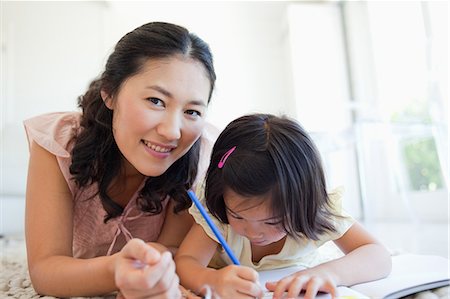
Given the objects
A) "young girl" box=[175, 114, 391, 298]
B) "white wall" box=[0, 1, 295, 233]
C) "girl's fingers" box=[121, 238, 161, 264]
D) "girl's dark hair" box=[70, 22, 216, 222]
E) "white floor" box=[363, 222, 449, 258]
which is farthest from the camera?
"white wall" box=[0, 1, 295, 233]

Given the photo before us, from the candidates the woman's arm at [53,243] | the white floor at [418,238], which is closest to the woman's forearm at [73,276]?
the woman's arm at [53,243]

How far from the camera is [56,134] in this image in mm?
810

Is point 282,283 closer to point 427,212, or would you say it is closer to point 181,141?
point 181,141

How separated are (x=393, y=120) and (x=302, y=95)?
60 centimetres

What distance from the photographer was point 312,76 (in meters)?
2.36

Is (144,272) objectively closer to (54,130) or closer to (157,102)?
(157,102)

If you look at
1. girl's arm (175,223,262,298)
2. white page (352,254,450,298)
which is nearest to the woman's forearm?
girl's arm (175,223,262,298)

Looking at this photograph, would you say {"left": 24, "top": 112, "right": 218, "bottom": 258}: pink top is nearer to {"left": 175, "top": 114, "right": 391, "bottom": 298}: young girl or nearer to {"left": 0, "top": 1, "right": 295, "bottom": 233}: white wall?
{"left": 175, "top": 114, "right": 391, "bottom": 298}: young girl

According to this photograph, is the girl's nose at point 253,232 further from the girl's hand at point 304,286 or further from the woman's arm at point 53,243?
the woman's arm at point 53,243

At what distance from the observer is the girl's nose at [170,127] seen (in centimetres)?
67

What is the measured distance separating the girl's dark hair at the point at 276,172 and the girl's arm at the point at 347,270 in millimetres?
62

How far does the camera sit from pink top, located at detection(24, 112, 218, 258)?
31.6 inches

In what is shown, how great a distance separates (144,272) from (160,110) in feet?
1.11

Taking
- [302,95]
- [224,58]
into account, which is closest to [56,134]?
[302,95]
